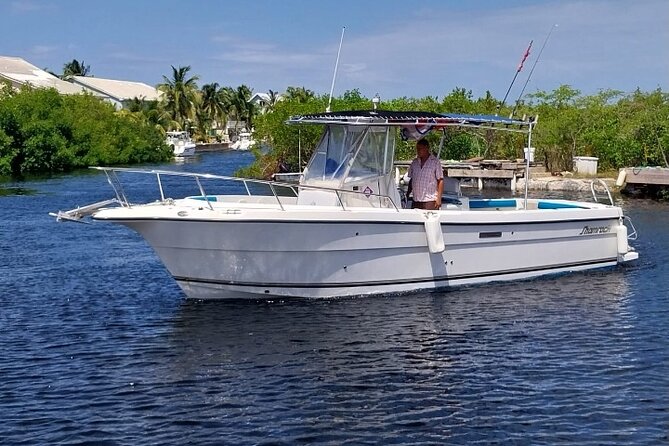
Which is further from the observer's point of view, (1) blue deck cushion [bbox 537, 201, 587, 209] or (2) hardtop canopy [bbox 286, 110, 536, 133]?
(1) blue deck cushion [bbox 537, 201, 587, 209]

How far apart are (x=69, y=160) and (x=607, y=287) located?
56.0 metres

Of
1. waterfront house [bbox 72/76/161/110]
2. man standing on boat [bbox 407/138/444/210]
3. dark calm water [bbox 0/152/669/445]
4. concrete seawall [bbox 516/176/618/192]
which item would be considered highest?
waterfront house [bbox 72/76/161/110]

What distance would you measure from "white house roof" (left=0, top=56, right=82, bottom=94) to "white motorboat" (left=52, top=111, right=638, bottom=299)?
3214 inches

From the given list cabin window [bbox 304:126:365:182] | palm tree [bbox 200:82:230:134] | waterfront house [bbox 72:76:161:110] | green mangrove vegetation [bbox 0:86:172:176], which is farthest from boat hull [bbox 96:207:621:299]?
palm tree [bbox 200:82:230:134]

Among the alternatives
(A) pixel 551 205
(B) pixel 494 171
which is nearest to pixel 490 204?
(A) pixel 551 205

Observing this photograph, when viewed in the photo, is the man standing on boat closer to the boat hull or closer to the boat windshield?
the boat windshield

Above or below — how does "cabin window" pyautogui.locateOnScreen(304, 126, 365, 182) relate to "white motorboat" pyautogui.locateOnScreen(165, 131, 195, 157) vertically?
above

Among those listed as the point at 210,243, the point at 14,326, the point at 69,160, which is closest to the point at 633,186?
the point at 210,243

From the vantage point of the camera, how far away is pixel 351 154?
1620cm

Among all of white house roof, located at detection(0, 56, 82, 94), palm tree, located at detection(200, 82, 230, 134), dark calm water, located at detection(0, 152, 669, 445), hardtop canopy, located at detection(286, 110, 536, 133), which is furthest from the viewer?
palm tree, located at detection(200, 82, 230, 134)

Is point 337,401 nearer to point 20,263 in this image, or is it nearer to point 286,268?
point 286,268

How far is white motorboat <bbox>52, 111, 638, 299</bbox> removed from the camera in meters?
14.4

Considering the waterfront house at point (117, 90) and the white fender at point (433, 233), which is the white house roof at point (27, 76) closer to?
the waterfront house at point (117, 90)

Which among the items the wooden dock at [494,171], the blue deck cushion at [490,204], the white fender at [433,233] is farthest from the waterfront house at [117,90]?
the white fender at [433,233]
